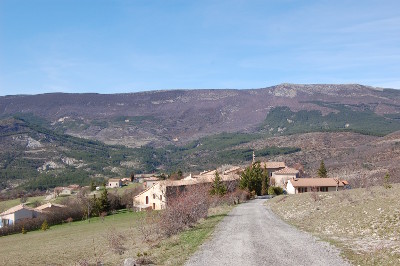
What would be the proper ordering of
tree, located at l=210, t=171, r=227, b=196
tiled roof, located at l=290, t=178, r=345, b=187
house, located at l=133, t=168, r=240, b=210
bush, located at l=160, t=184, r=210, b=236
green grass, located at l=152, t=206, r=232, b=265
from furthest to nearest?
tiled roof, located at l=290, t=178, r=345, b=187 → house, located at l=133, t=168, r=240, b=210 → tree, located at l=210, t=171, r=227, b=196 → bush, located at l=160, t=184, r=210, b=236 → green grass, located at l=152, t=206, r=232, b=265

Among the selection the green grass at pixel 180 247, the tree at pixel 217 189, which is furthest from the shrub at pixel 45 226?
the green grass at pixel 180 247

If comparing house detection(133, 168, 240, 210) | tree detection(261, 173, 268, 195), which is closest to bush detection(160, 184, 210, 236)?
house detection(133, 168, 240, 210)

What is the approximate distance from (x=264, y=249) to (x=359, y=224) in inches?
236

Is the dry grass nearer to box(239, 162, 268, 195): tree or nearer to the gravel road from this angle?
the gravel road

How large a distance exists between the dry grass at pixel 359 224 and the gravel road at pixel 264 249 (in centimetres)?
80

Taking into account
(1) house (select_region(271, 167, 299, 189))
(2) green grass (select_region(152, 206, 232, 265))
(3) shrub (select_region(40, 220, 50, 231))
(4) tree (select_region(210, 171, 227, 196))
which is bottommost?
(3) shrub (select_region(40, 220, 50, 231))

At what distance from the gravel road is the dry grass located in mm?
800

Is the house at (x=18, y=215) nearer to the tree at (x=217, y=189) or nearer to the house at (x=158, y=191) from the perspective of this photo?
the house at (x=158, y=191)

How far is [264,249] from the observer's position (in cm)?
1655

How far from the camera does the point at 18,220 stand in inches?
2489

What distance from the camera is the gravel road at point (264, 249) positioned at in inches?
571

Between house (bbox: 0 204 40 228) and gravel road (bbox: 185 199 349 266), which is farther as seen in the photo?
house (bbox: 0 204 40 228)

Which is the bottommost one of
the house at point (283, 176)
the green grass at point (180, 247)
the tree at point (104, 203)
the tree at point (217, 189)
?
the tree at point (104, 203)

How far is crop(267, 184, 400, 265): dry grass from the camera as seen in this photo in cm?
1421
